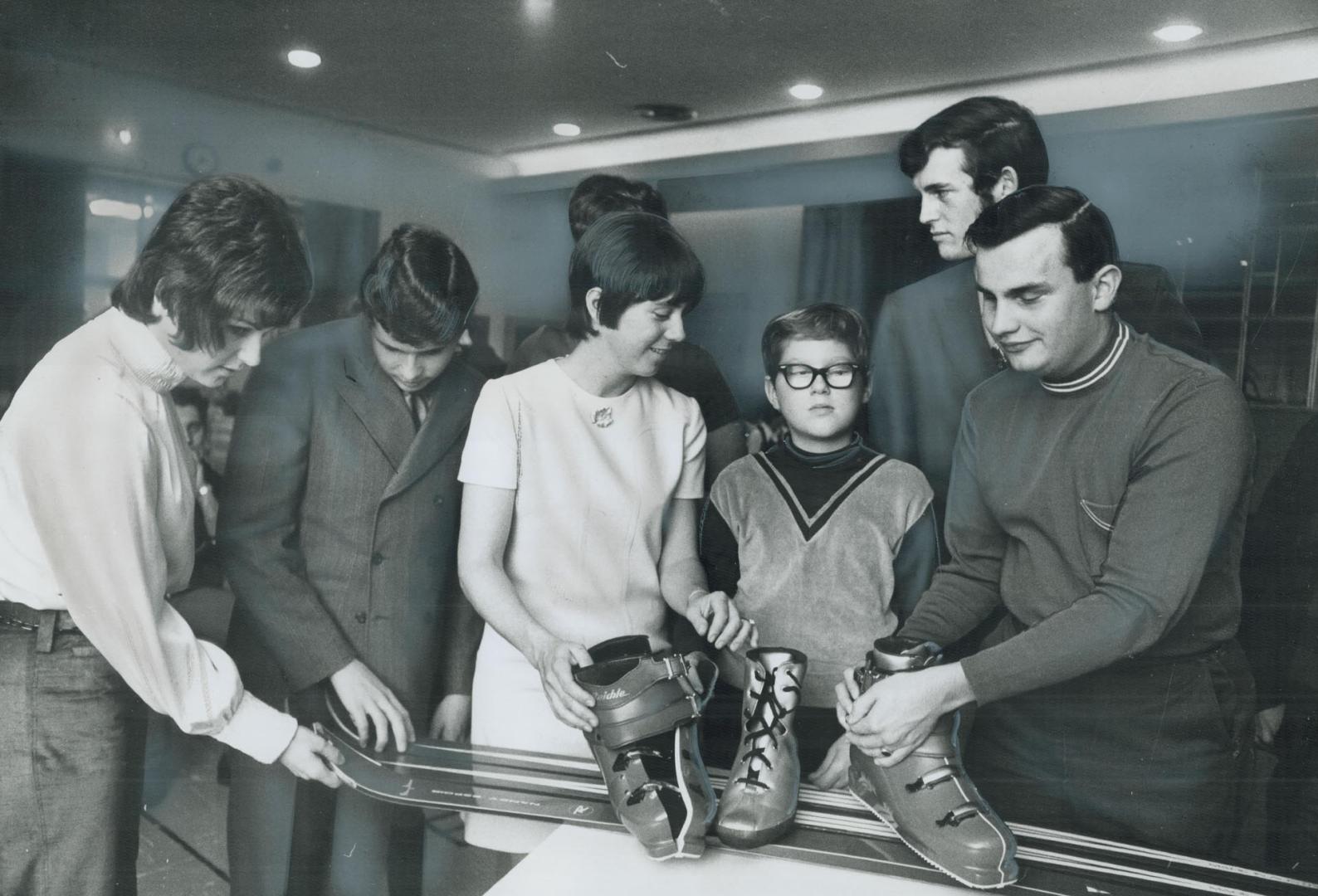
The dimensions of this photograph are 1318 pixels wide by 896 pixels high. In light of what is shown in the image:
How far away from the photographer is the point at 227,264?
1835 millimetres

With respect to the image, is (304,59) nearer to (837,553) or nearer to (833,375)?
(833,375)

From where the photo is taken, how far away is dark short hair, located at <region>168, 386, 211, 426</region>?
1.84 metres

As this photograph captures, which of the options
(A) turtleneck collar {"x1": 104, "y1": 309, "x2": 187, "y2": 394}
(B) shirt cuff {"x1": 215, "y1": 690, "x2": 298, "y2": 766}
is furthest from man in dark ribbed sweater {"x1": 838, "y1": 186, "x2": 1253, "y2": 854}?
(A) turtleneck collar {"x1": 104, "y1": 309, "x2": 187, "y2": 394}

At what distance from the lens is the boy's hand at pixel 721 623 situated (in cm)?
164

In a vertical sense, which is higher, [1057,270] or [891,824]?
[1057,270]

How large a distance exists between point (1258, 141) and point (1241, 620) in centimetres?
74

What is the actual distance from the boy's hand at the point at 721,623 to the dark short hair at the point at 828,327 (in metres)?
0.44

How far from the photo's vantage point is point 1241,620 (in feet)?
5.10

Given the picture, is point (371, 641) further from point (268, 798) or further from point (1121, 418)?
point (1121, 418)

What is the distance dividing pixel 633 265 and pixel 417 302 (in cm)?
42

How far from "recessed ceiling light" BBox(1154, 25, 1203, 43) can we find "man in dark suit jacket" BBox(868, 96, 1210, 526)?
217mm

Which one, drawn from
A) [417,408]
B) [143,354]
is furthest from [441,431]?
[143,354]

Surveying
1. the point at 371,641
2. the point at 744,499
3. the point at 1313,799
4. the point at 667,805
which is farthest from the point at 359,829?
the point at 1313,799

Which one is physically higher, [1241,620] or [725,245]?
[725,245]
